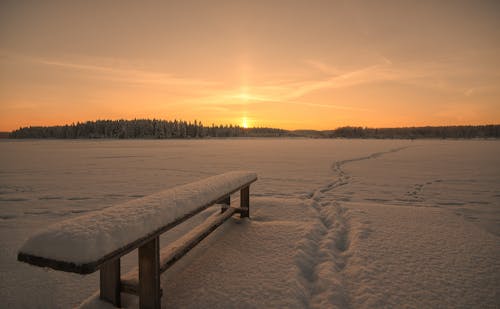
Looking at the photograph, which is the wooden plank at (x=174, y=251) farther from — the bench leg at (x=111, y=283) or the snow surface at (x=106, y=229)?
the snow surface at (x=106, y=229)

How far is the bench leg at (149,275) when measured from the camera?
2035 mm

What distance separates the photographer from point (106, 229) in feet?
5.18

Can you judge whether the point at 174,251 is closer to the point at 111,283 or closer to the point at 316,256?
the point at 111,283

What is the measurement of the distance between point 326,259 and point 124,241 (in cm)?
229

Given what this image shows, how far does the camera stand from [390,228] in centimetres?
404

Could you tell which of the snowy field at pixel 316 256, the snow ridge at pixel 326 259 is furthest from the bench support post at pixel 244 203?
the snow ridge at pixel 326 259

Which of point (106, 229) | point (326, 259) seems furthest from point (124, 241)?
point (326, 259)

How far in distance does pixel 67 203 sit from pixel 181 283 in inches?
169

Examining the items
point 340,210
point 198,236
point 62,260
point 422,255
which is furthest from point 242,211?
point 62,260

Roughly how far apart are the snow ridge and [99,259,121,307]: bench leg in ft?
5.15

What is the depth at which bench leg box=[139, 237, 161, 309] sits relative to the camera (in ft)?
6.68

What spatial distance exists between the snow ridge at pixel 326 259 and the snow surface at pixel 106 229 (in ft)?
4.44

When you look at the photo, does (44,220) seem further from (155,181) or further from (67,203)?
(155,181)

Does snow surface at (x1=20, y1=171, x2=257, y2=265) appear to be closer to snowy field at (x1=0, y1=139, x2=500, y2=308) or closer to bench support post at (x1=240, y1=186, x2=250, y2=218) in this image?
snowy field at (x1=0, y1=139, x2=500, y2=308)
